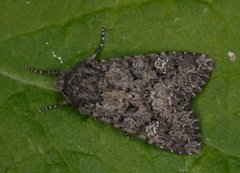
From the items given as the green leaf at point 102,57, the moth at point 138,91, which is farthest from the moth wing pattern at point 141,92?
the green leaf at point 102,57

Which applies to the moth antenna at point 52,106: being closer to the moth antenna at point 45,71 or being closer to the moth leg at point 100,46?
the moth antenna at point 45,71

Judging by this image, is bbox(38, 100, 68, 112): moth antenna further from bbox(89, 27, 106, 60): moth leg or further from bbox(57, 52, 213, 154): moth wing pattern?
bbox(89, 27, 106, 60): moth leg

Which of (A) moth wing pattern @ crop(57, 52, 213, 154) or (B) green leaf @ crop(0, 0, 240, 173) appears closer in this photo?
(B) green leaf @ crop(0, 0, 240, 173)

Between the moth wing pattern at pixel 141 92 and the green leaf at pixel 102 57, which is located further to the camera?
the moth wing pattern at pixel 141 92

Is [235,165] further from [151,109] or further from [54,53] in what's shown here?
[54,53]

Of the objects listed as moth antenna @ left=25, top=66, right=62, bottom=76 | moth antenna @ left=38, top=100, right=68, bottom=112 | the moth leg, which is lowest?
moth antenna @ left=38, top=100, right=68, bottom=112

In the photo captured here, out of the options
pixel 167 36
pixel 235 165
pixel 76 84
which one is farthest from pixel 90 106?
pixel 235 165

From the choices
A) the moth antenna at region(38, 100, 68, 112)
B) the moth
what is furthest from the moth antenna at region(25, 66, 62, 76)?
the moth antenna at region(38, 100, 68, 112)

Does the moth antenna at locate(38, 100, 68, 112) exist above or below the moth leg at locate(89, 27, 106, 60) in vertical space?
below
